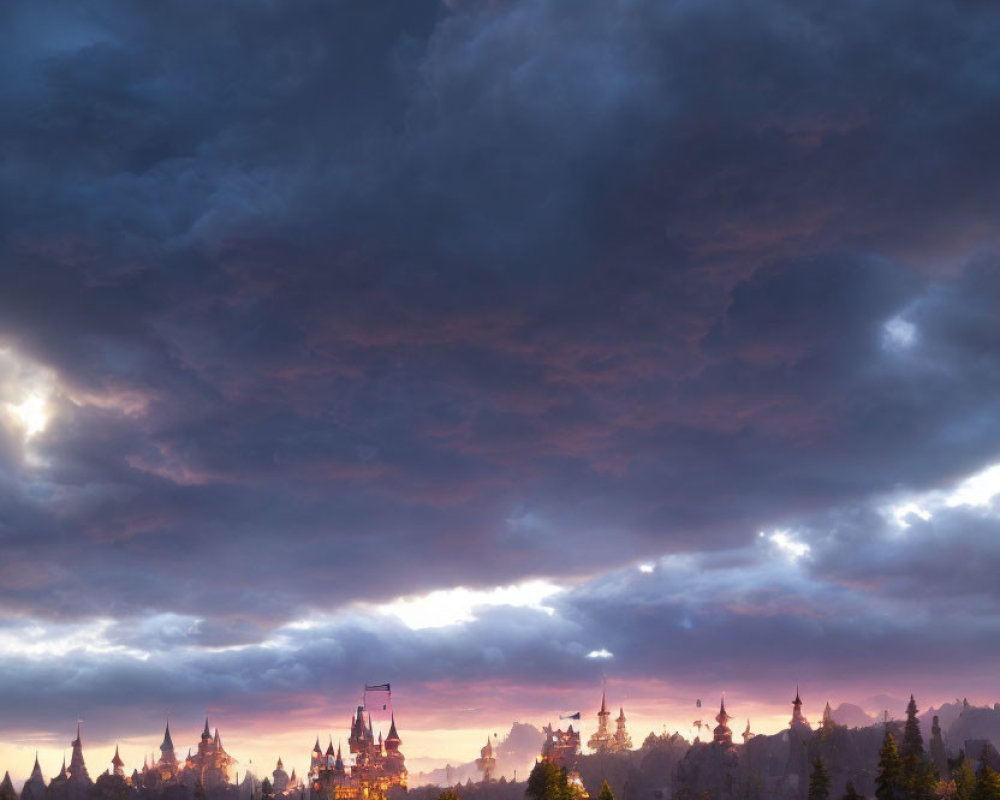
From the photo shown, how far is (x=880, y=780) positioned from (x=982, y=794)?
1473cm

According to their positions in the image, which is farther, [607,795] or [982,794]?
[607,795]

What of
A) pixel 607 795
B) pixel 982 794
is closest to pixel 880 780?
pixel 982 794

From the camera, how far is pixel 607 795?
612 feet

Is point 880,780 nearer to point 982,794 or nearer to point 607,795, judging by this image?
point 982,794

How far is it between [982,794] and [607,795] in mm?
57435

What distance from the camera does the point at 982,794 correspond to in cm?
17300

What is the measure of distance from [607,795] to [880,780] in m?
43.1
